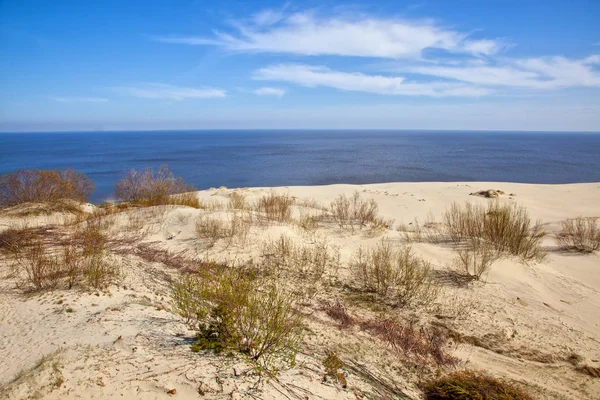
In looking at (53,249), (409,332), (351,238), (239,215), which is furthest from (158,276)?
(351,238)

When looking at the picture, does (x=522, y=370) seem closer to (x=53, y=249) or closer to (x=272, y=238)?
(x=272, y=238)

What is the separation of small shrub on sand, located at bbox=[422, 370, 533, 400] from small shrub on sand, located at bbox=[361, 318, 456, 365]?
0.45 m

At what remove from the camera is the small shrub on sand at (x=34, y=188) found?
13008 mm

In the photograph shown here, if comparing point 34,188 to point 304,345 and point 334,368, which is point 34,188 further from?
point 334,368

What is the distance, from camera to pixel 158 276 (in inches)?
267

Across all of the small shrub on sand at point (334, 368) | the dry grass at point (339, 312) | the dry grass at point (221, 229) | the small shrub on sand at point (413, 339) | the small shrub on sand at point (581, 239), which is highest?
the dry grass at point (221, 229)

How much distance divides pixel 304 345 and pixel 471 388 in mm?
2156

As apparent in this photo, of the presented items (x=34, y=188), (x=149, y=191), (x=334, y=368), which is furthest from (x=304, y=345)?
(x=34, y=188)

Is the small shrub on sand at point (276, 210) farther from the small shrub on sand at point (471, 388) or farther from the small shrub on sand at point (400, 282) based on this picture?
the small shrub on sand at point (471, 388)

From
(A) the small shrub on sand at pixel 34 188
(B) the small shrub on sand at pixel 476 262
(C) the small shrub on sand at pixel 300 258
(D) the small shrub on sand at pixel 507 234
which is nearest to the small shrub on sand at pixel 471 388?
(B) the small shrub on sand at pixel 476 262

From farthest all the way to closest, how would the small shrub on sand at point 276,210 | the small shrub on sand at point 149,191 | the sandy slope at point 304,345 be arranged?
1. the small shrub on sand at point 149,191
2. the small shrub on sand at point 276,210
3. the sandy slope at point 304,345

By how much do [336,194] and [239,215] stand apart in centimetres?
1311

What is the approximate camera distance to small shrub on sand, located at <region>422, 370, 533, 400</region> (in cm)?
382

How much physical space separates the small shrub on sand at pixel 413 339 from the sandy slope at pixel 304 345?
218mm
